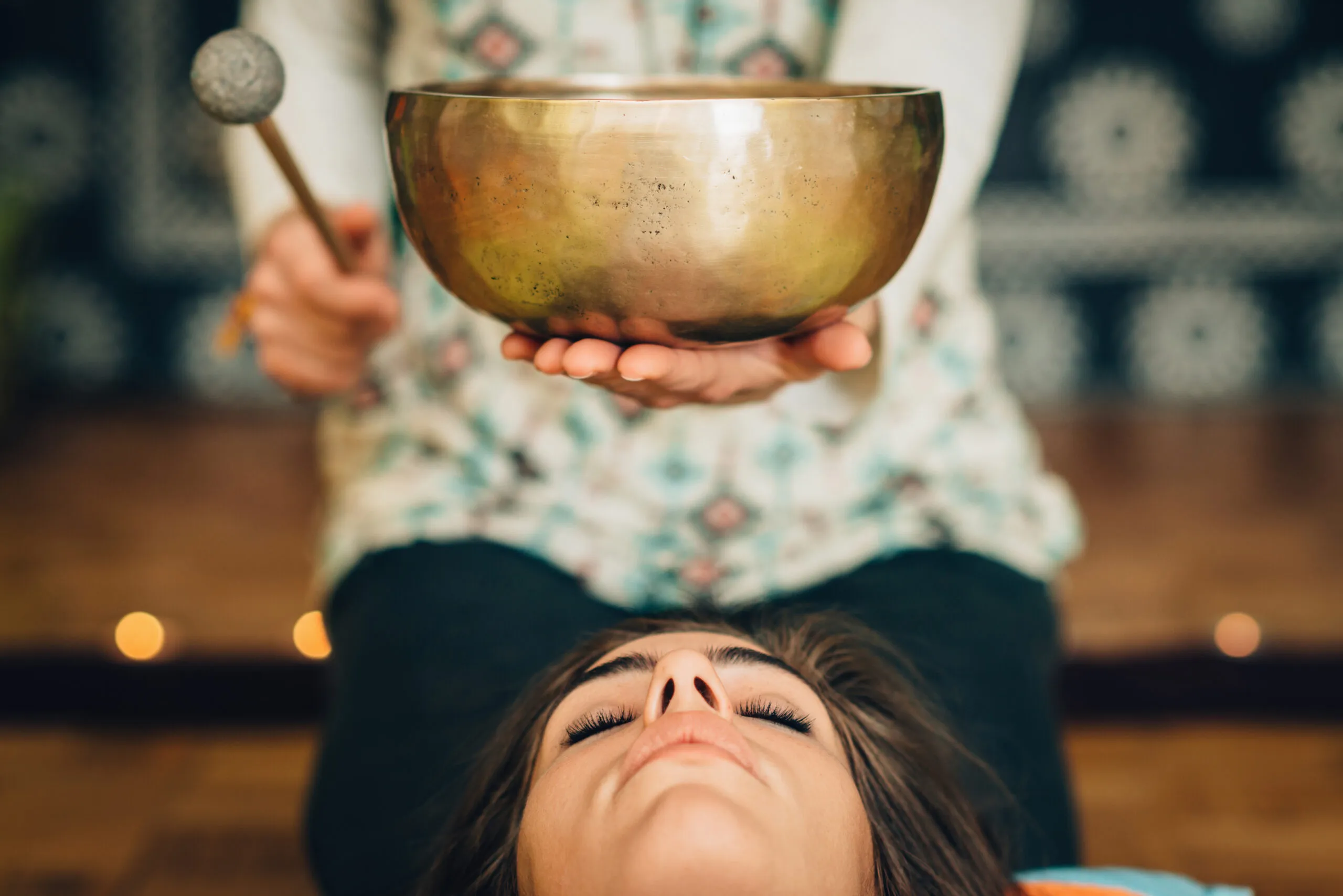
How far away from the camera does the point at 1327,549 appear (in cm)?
229

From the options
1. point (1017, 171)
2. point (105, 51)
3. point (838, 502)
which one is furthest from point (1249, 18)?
point (105, 51)

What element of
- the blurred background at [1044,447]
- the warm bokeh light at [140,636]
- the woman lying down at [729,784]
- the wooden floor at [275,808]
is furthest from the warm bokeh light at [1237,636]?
the warm bokeh light at [140,636]

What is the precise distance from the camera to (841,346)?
2.36ft

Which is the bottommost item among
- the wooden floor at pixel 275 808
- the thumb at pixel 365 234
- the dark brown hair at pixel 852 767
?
the wooden floor at pixel 275 808

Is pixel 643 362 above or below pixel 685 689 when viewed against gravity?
above

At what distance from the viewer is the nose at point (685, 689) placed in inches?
28.3

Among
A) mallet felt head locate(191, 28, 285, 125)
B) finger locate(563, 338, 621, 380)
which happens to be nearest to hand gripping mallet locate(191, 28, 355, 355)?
mallet felt head locate(191, 28, 285, 125)

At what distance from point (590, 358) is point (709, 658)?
0.26 m

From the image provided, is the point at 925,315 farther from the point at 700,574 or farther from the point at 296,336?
the point at 296,336

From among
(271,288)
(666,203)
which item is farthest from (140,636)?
(666,203)

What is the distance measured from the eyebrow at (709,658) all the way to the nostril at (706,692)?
78 mm

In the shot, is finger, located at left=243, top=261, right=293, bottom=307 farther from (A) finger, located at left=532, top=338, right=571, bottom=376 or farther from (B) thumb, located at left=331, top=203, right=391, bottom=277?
(A) finger, located at left=532, top=338, right=571, bottom=376

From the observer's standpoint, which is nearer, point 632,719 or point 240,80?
point 240,80

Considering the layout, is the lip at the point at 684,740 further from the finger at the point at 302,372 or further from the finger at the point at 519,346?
the finger at the point at 302,372
